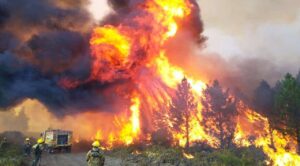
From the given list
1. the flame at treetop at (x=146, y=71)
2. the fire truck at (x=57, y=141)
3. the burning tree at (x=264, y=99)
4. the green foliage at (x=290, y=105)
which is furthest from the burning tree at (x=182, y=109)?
the fire truck at (x=57, y=141)

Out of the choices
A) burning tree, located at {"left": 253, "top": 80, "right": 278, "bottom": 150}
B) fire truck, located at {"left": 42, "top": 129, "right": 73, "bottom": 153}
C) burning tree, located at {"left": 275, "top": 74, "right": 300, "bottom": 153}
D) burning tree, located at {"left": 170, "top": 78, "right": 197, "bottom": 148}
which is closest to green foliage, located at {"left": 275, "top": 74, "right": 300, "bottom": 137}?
burning tree, located at {"left": 275, "top": 74, "right": 300, "bottom": 153}

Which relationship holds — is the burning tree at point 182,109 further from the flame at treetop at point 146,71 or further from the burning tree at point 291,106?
the burning tree at point 291,106

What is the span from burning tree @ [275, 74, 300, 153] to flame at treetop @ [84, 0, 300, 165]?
841 cm

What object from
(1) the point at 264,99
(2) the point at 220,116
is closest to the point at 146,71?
(2) the point at 220,116

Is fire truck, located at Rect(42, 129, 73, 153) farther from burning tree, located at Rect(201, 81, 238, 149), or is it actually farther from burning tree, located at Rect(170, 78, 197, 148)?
burning tree, located at Rect(201, 81, 238, 149)

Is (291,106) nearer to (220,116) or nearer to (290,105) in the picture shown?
(290,105)

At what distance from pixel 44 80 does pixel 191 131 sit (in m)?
26.0

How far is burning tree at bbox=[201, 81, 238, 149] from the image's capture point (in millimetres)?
44594

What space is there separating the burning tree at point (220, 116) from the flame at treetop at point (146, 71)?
235 centimetres

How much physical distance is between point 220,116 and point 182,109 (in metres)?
6.09

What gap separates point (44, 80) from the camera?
51031 mm

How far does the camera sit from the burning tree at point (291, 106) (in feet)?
127

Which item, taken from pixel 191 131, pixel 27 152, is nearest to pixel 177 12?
pixel 191 131

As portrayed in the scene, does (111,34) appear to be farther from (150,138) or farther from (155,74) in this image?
(150,138)
